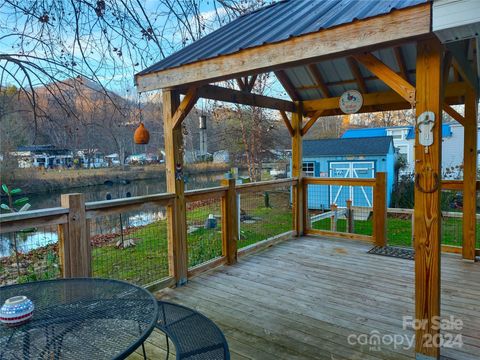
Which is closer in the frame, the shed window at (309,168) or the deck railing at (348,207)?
the deck railing at (348,207)

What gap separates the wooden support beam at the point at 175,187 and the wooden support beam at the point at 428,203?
2238 millimetres

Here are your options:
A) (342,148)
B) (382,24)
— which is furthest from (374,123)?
(382,24)

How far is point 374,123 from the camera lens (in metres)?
22.6

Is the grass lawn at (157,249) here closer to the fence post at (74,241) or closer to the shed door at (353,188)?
the fence post at (74,241)

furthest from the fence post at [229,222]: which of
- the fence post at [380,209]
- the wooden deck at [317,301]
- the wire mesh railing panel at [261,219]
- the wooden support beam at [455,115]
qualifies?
the wooden support beam at [455,115]

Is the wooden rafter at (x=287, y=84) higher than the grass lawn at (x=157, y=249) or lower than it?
higher

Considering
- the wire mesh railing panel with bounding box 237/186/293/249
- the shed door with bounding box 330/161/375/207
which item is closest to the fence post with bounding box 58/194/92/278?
the wire mesh railing panel with bounding box 237/186/293/249

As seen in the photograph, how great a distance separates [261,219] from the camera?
6.67 meters

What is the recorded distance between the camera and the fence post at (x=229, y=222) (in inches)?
160

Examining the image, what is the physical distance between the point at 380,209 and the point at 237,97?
2.68 m

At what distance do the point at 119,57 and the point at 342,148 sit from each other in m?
9.52

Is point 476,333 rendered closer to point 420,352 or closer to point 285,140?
point 420,352

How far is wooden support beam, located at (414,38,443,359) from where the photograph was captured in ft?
6.72

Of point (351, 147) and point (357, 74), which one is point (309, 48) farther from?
point (351, 147)
